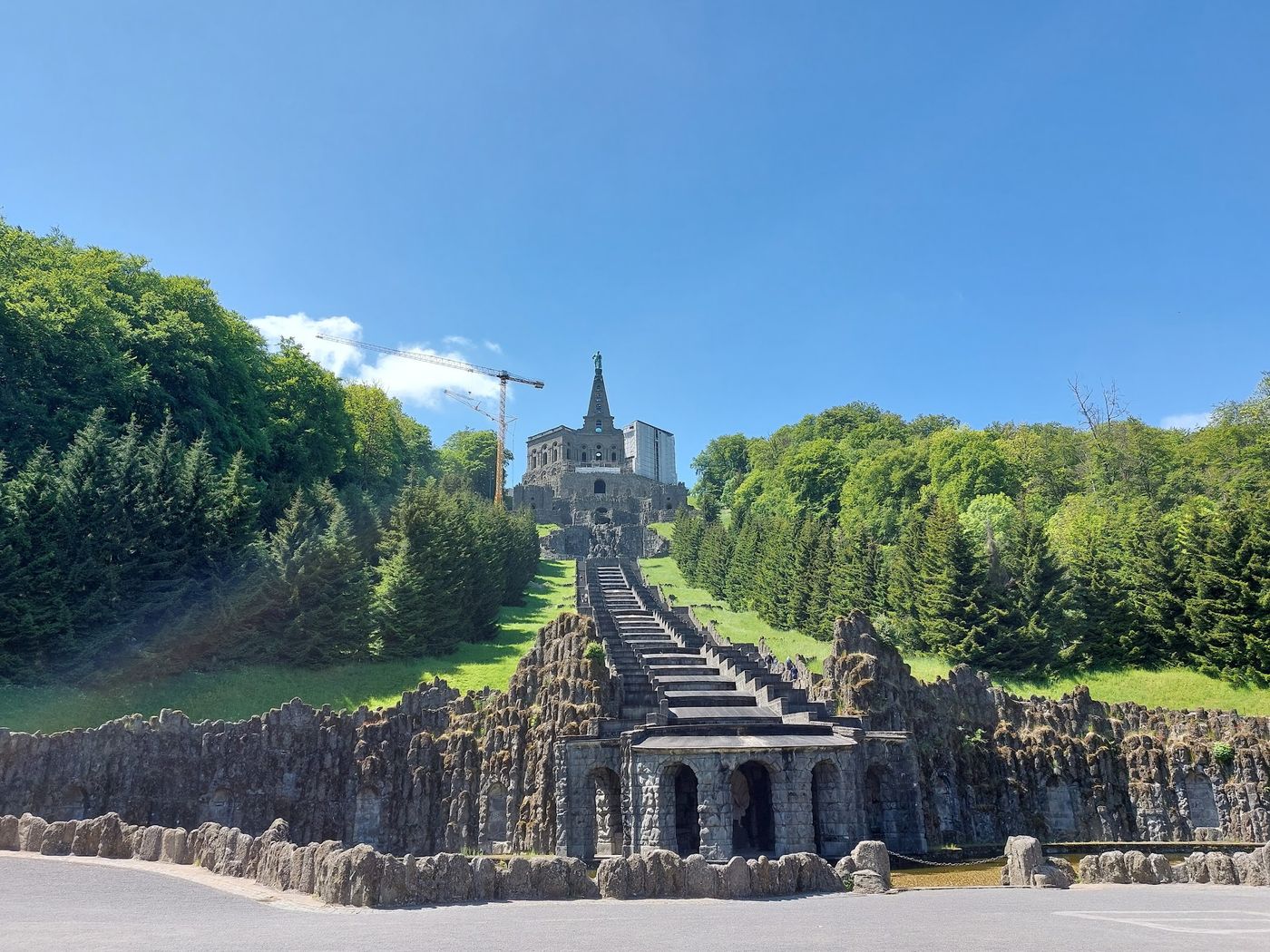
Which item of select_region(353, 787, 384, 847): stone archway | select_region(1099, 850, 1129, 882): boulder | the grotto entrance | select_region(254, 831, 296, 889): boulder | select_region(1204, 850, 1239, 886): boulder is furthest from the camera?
select_region(353, 787, 384, 847): stone archway

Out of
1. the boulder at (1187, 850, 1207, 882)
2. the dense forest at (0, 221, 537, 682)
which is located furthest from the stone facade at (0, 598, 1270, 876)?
the boulder at (1187, 850, 1207, 882)

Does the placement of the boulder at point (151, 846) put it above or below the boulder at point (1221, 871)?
above

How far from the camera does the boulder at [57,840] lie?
2034cm

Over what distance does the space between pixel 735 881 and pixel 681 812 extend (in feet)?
49.0

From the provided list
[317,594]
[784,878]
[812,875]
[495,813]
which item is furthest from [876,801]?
[317,594]

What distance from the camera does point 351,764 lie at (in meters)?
34.2

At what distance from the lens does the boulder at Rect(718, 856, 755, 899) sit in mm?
17766

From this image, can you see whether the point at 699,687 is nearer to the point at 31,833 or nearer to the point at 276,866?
the point at 276,866

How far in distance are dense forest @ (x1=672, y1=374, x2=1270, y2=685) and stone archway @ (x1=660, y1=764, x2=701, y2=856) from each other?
63.3 feet

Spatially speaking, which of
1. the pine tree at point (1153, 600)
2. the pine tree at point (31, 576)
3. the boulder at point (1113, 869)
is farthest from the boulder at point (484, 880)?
the pine tree at point (1153, 600)

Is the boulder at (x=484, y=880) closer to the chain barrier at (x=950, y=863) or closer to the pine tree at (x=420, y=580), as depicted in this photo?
the chain barrier at (x=950, y=863)

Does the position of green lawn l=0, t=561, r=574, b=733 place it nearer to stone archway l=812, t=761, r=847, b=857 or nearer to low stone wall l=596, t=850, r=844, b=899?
stone archway l=812, t=761, r=847, b=857

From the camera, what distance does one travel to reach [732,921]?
1470cm

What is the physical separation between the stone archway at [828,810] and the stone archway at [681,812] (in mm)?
4179
